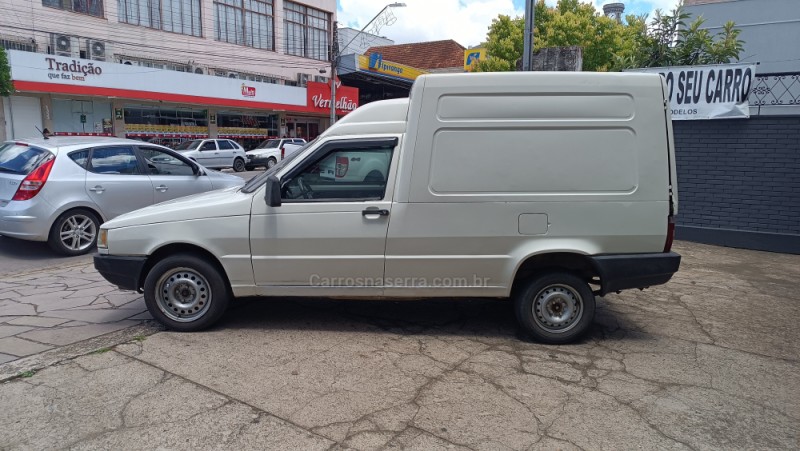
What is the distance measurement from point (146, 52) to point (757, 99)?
87.9 ft

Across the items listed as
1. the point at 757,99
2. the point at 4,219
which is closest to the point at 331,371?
the point at 4,219

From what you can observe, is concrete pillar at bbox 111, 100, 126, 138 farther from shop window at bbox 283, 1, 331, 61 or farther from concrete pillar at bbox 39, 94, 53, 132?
shop window at bbox 283, 1, 331, 61

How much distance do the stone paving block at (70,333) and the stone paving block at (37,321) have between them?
0.16 m

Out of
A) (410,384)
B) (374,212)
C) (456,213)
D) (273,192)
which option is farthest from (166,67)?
(410,384)

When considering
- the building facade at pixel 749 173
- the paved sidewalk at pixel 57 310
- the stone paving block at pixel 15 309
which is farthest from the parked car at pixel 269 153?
the stone paving block at pixel 15 309

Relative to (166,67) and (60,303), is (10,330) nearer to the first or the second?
(60,303)

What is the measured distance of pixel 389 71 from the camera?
3941 cm

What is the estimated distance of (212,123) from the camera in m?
29.9

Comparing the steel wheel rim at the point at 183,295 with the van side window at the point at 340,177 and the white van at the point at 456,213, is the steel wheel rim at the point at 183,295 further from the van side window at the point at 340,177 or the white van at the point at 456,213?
the van side window at the point at 340,177

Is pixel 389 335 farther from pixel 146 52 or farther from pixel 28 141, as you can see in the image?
pixel 146 52

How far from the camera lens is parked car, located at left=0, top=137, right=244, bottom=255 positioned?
7.18m

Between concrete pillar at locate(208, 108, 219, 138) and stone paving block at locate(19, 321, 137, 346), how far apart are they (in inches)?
1047

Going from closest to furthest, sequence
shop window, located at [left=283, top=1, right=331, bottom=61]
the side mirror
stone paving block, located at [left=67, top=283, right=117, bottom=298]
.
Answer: the side mirror → stone paving block, located at [left=67, top=283, right=117, bottom=298] → shop window, located at [left=283, top=1, right=331, bottom=61]

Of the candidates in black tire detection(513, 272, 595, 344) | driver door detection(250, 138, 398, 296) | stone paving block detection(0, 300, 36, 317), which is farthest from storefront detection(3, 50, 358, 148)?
black tire detection(513, 272, 595, 344)
